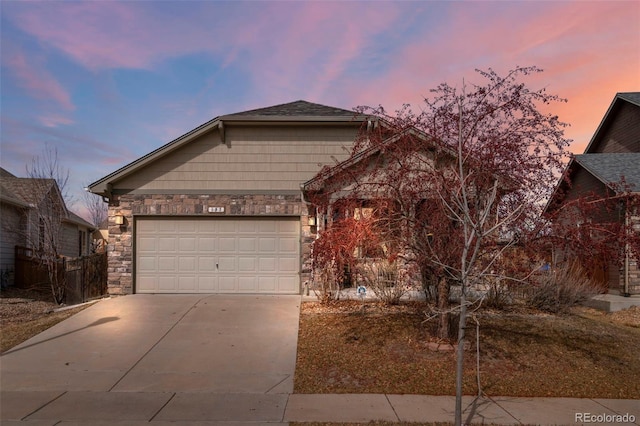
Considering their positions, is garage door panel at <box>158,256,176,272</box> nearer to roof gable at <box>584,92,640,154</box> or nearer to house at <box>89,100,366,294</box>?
house at <box>89,100,366,294</box>

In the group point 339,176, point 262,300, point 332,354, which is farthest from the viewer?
point 262,300

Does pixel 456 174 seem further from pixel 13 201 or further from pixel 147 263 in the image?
pixel 13 201

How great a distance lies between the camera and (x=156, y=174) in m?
13.4

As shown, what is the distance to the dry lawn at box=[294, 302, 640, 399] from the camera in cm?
683

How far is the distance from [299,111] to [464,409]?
10085 millimetres

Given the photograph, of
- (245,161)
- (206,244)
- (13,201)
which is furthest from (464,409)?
(13,201)

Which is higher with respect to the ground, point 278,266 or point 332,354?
point 278,266

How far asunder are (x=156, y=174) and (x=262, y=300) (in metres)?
4.73

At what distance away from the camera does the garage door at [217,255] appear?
43.3 ft

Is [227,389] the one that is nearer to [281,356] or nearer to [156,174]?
[281,356]

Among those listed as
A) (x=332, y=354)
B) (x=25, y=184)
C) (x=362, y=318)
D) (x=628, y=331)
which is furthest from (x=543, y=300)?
(x=25, y=184)

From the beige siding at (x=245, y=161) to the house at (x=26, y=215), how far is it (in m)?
3.08

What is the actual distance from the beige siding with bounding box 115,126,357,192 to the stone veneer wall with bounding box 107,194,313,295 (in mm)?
294

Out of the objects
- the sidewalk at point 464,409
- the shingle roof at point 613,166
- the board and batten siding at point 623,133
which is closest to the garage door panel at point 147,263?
the sidewalk at point 464,409
